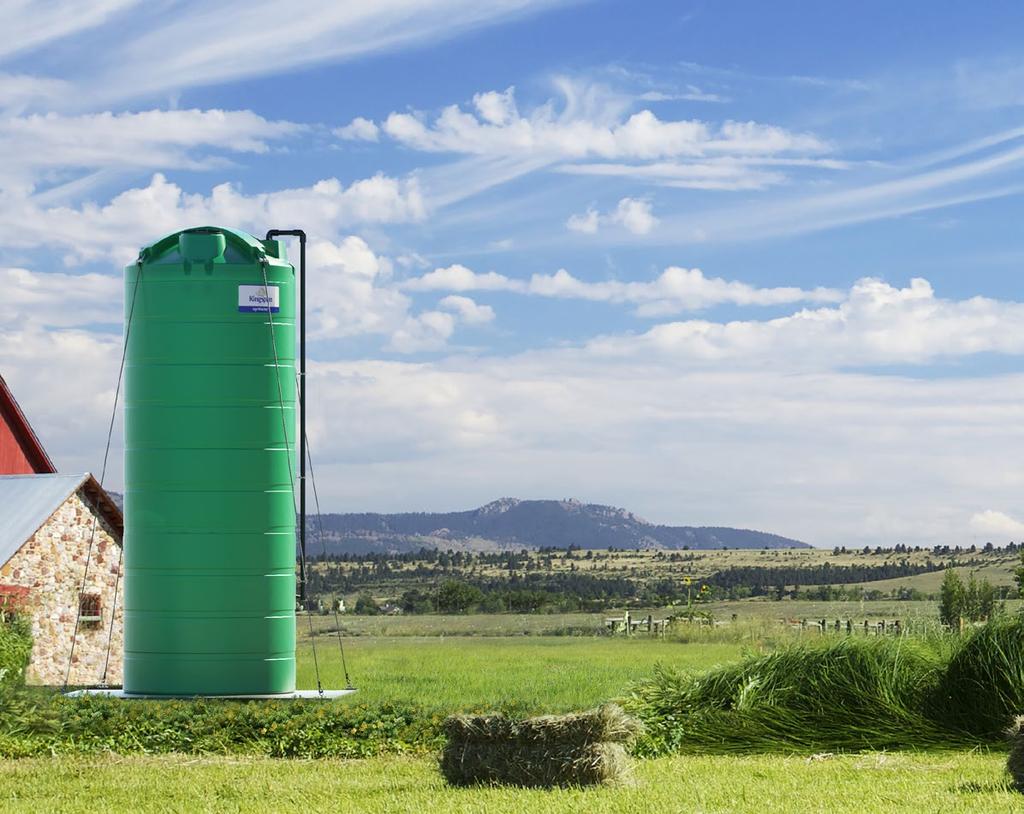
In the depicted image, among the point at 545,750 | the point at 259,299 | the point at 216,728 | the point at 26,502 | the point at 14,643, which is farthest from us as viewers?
the point at 26,502

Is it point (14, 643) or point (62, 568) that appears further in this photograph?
point (62, 568)

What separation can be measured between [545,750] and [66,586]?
15.7 metres

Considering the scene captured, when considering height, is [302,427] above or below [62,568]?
above

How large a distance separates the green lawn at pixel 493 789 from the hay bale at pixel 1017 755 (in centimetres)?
15

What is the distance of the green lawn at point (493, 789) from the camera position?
10.0 m

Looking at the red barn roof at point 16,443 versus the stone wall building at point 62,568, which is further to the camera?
the red barn roof at point 16,443

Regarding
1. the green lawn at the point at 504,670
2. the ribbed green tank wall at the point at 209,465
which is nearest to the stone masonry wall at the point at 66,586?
the green lawn at the point at 504,670

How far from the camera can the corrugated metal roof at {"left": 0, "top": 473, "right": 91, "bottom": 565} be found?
23.4 meters

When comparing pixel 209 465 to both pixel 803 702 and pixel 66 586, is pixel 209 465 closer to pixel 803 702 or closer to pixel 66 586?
pixel 803 702

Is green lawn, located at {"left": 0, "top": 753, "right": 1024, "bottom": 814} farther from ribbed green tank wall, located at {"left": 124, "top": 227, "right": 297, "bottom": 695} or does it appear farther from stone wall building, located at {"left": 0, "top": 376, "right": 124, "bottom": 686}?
stone wall building, located at {"left": 0, "top": 376, "right": 124, "bottom": 686}

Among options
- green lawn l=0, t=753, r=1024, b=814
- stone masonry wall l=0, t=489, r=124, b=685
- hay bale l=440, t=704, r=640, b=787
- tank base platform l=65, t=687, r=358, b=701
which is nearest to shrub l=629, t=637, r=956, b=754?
green lawn l=0, t=753, r=1024, b=814

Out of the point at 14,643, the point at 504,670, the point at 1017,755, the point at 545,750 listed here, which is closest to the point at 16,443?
the point at 14,643

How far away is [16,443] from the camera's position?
29.4 metres

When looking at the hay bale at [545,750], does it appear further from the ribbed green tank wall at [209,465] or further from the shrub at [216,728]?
the ribbed green tank wall at [209,465]
